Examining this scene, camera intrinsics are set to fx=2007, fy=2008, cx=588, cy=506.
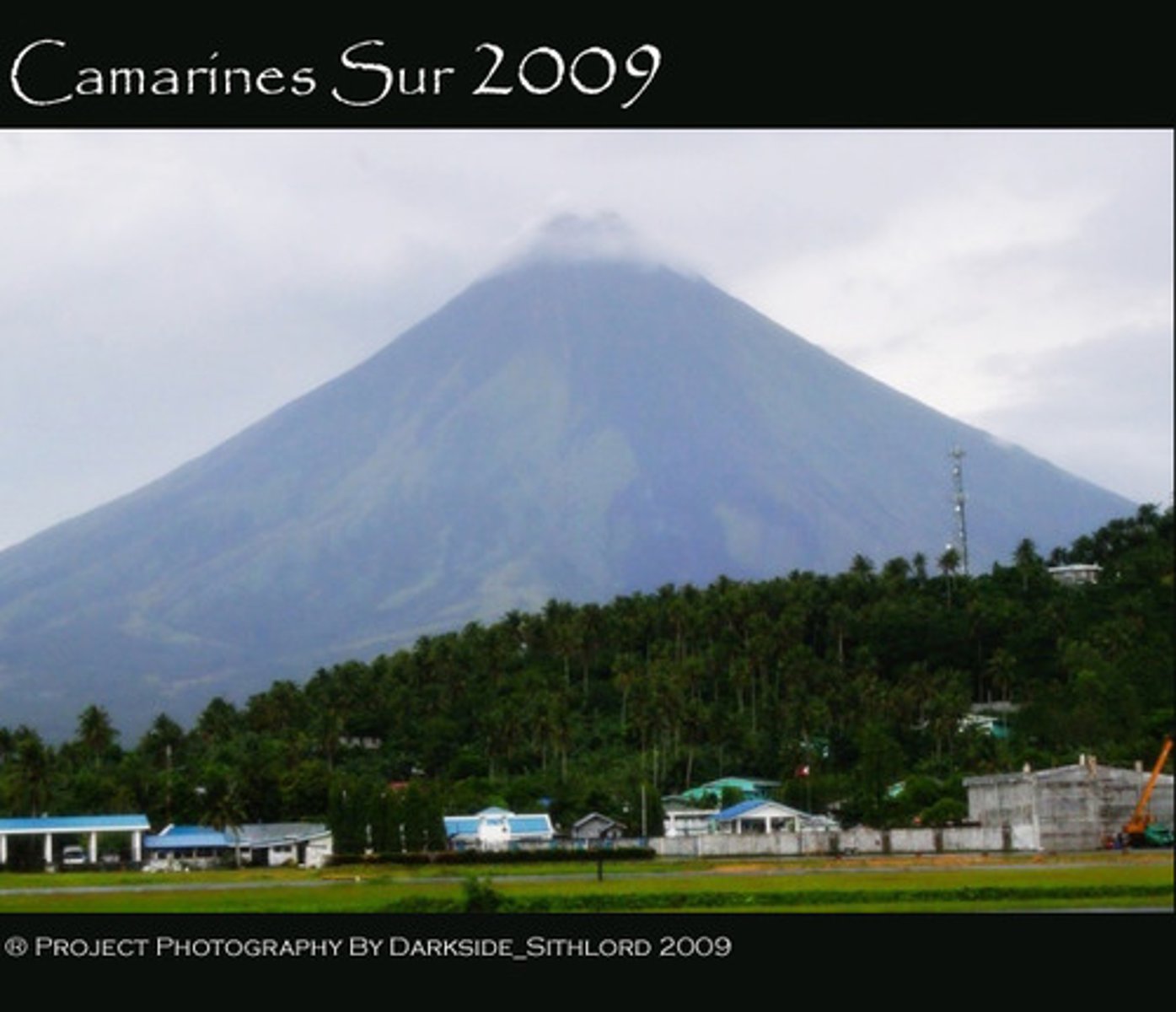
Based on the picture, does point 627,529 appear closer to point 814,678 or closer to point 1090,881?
point 814,678

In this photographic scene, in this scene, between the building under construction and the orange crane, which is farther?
the building under construction

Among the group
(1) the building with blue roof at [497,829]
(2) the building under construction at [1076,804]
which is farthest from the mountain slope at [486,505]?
(2) the building under construction at [1076,804]

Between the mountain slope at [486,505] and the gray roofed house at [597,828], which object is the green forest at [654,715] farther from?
the mountain slope at [486,505]

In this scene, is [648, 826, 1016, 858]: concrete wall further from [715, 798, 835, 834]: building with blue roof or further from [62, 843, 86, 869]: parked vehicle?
[62, 843, 86, 869]: parked vehicle

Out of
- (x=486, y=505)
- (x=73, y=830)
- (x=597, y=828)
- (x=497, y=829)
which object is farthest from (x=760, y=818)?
(x=486, y=505)

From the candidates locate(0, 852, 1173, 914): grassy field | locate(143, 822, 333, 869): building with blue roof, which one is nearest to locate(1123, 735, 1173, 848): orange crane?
locate(0, 852, 1173, 914): grassy field

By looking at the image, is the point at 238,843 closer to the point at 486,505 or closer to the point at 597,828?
the point at 597,828
